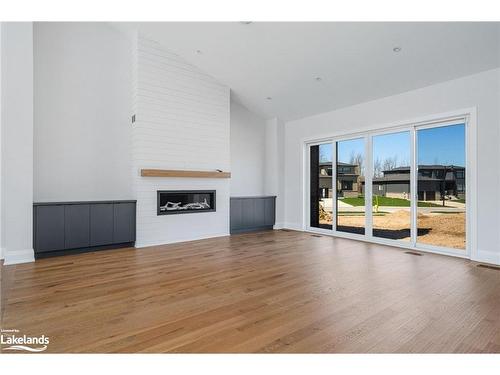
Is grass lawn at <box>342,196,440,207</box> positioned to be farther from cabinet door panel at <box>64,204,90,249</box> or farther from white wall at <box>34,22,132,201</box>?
cabinet door panel at <box>64,204,90,249</box>

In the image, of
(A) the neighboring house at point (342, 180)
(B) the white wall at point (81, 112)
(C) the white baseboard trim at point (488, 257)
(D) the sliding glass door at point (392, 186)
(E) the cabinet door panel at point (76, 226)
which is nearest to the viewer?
(C) the white baseboard trim at point (488, 257)

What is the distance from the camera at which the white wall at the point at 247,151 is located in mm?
6902

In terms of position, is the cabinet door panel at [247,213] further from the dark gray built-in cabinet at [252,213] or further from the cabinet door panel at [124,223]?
the cabinet door panel at [124,223]

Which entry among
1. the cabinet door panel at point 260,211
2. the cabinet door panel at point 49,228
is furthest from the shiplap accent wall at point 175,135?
the cabinet door panel at point 49,228

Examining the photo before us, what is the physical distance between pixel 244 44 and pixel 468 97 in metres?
3.41

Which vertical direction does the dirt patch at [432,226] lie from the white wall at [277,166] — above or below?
below

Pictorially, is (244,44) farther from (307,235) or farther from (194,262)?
(307,235)

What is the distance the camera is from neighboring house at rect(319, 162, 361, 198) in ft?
18.9

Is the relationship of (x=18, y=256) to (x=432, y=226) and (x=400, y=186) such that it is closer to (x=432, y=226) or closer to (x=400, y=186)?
(x=400, y=186)

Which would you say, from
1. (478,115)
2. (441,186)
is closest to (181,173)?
(441,186)

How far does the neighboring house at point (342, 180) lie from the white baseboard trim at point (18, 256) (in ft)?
17.6

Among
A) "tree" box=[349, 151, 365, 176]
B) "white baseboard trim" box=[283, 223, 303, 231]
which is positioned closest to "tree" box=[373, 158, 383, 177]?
"tree" box=[349, 151, 365, 176]

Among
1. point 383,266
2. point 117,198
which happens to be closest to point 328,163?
point 383,266

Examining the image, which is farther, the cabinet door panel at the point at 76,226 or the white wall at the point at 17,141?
the cabinet door panel at the point at 76,226
